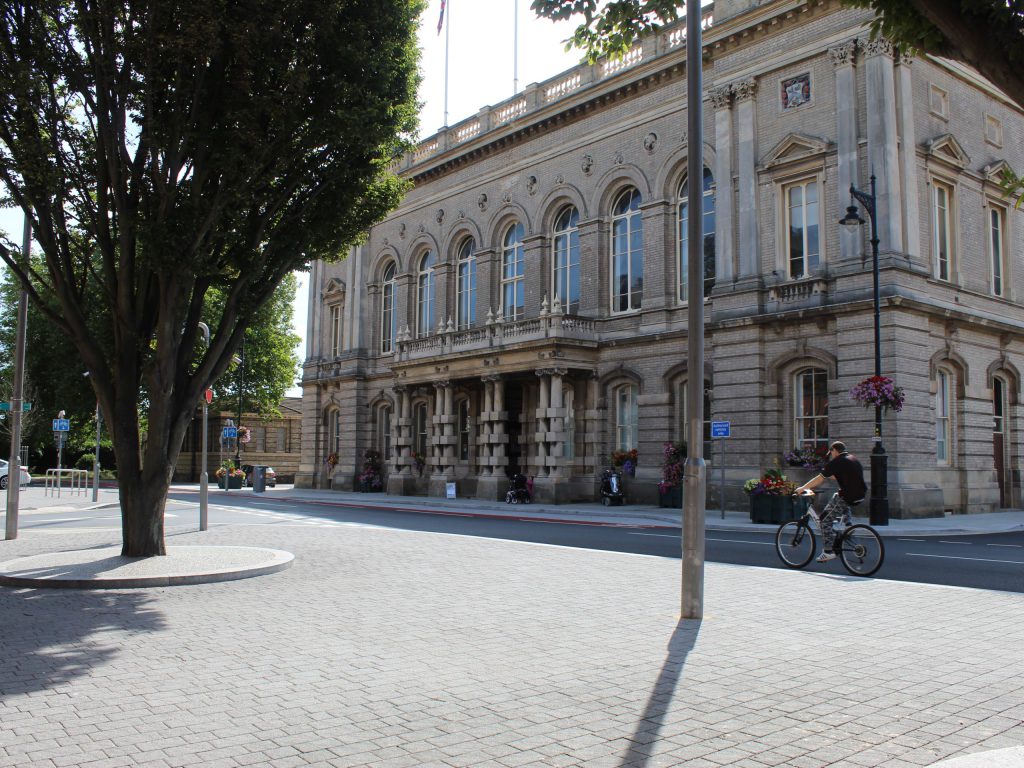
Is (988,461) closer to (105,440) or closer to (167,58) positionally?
(167,58)

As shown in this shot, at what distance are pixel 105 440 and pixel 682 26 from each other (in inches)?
2138

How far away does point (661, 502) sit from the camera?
29625 millimetres

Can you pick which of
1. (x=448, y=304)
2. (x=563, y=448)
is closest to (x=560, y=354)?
(x=563, y=448)

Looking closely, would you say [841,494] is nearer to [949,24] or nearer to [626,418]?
[949,24]

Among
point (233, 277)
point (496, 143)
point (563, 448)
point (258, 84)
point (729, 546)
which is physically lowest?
point (729, 546)

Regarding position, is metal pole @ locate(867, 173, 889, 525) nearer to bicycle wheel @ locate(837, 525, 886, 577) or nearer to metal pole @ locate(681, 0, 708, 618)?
bicycle wheel @ locate(837, 525, 886, 577)

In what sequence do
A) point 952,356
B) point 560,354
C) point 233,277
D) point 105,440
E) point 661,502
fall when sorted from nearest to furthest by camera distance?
point 233,277 < point 952,356 < point 661,502 < point 560,354 < point 105,440

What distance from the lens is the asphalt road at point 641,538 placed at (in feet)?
43.6

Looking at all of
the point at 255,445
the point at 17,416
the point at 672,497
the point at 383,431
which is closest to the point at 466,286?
the point at 383,431

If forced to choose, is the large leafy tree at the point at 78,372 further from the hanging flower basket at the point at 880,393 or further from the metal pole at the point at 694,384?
the metal pole at the point at 694,384

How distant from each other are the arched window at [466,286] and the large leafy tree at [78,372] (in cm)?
1704

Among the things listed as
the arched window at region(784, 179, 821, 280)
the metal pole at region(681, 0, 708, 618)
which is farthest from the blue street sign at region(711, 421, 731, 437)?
the metal pole at region(681, 0, 708, 618)

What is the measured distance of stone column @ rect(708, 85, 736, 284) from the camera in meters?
28.6

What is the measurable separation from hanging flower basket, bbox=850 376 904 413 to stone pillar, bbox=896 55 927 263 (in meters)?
4.50
